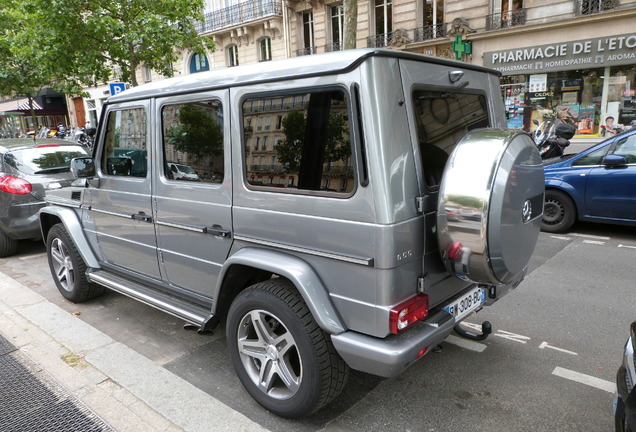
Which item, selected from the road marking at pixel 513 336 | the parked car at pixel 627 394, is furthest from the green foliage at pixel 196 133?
the road marking at pixel 513 336

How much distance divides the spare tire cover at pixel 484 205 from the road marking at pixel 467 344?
4.34 feet

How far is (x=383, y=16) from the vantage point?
62.5 feet

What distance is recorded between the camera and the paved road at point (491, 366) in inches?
108

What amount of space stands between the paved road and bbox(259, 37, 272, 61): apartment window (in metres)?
20.4

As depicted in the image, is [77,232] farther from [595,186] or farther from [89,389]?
[595,186]

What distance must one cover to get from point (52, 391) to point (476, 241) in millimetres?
2975

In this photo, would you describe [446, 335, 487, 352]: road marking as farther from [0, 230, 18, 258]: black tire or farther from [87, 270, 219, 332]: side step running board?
[0, 230, 18, 258]: black tire

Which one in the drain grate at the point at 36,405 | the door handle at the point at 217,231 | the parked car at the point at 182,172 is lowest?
the drain grate at the point at 36,405

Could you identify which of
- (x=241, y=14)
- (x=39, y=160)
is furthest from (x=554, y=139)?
(x=241, y=14)

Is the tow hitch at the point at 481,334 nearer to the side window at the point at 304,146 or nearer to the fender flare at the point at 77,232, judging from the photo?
the side window at the point at 304,146

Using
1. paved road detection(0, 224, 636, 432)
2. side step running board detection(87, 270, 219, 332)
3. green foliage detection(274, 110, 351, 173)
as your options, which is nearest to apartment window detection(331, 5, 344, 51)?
paved road detection(0, 224, 636, 432)

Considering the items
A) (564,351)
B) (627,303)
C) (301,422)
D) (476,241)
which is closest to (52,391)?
(301,422)

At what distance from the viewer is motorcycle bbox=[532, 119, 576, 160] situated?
8.98 metres

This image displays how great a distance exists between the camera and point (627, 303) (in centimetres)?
438
